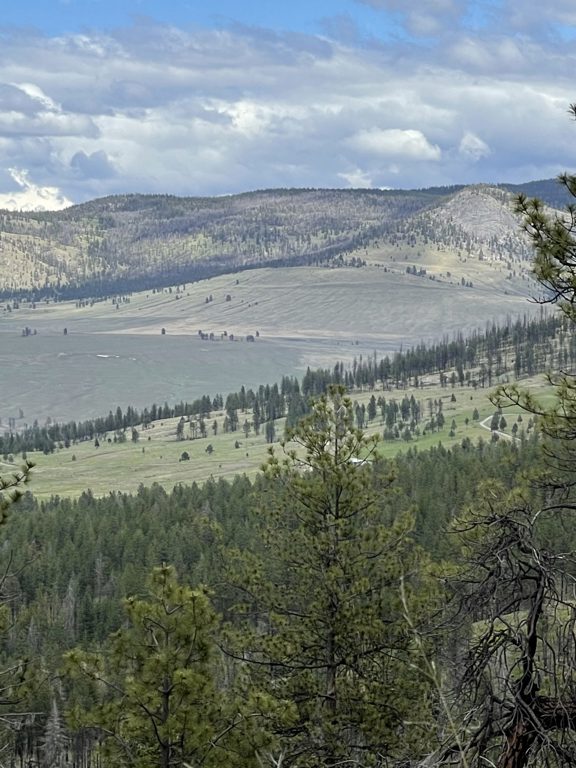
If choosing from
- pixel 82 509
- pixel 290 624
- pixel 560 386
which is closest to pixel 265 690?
pixel 290 624

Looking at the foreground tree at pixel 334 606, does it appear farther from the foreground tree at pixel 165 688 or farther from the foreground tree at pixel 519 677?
the foreground tree at pixel 519 677

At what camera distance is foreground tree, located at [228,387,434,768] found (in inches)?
938

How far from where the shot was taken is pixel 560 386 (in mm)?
15406

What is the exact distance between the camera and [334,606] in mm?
25094

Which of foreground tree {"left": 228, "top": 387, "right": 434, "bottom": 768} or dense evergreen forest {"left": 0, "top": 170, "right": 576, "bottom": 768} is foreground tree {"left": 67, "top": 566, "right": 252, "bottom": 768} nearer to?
dense evergreen forest {"left": 0, "top": 170, "right": 576, "bottom": 768}

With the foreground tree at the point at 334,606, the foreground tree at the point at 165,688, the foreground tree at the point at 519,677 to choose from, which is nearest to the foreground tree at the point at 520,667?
the foreground tree at the point at 519,677

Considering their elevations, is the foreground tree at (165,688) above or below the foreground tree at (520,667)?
below

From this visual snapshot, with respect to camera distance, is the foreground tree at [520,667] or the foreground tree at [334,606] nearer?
the foreground tree at [520,667]

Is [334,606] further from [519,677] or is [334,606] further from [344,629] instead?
[519,677]

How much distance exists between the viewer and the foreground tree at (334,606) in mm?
23828

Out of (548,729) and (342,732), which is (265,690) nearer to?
(342,732)

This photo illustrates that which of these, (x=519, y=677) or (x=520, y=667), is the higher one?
(x=519, y=677)

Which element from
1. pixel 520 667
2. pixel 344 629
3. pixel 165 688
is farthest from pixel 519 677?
pixel 344 629

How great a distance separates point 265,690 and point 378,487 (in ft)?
20.6
